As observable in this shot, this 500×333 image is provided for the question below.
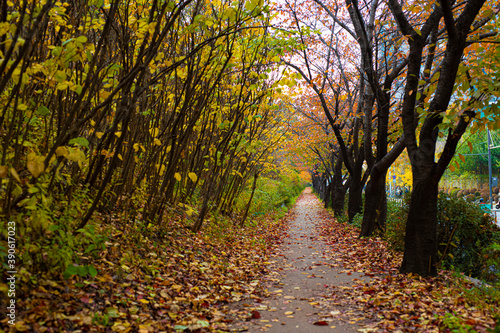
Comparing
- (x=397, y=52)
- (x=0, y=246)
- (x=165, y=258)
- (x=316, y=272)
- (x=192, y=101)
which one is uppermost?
(x=397, y=52)

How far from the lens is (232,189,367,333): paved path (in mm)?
3549

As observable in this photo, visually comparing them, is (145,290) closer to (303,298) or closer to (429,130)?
(303,298)

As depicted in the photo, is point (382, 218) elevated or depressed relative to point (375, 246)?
elevated

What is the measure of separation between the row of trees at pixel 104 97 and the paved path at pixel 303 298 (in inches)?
74.2

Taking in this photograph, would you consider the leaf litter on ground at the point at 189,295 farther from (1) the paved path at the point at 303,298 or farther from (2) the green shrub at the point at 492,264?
(2) the green shrub at the point at 492,264

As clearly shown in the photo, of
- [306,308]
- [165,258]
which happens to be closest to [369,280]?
[306,308]

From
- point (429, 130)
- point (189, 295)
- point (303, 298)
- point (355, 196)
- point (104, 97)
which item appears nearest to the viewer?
point (104, 97)

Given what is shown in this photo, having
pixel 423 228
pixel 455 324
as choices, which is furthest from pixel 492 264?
pixel 455 324

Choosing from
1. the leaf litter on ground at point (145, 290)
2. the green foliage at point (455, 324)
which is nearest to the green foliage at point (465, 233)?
the green foliage at point (455, 324)

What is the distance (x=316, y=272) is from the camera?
20.0ft

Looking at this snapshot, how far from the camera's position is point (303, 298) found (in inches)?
179

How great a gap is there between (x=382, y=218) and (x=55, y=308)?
314 inches

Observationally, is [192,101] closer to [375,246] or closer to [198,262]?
[198,262]

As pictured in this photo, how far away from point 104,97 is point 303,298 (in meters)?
3.57
